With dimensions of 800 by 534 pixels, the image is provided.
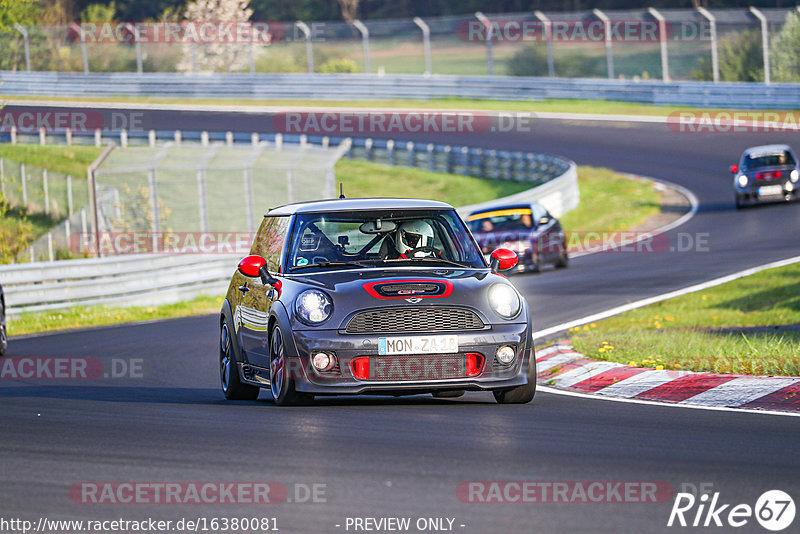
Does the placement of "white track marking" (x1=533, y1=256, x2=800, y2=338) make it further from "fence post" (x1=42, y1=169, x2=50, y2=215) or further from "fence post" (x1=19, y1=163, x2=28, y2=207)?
"fence post" (x1=19, y1=163, x2=28, y2=207)

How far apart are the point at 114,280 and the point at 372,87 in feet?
121

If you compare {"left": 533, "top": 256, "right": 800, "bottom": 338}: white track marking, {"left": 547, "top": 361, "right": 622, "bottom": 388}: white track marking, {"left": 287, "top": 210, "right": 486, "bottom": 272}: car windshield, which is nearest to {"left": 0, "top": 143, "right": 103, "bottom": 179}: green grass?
{"left": 533, "top": 256, "right": 800, "bottom": 338}: white track marking

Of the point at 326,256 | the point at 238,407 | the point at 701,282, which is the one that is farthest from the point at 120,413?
the point at 701,282

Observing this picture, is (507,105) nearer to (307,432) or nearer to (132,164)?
(132,164)

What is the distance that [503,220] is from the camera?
85.9 feet

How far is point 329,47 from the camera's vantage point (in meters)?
71.0

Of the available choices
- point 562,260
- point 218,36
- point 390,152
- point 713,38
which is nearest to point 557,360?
point 562,260

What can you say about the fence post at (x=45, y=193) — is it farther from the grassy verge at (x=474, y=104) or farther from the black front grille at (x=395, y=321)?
the black front grille at (x=395, y=321)

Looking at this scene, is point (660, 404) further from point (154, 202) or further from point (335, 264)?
A: point (154, 202)

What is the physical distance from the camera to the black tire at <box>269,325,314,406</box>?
30.5 ft

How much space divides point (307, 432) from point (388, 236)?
2.37 metres

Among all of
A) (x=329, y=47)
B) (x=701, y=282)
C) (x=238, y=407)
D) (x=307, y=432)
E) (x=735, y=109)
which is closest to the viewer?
(x=307, y=432)

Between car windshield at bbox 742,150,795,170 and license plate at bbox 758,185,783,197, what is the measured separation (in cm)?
52

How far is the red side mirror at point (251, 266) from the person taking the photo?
10164 mm
